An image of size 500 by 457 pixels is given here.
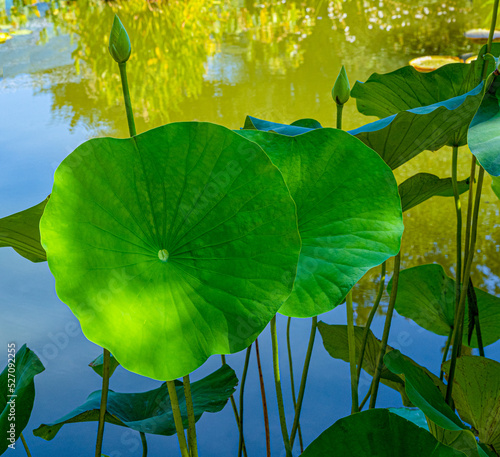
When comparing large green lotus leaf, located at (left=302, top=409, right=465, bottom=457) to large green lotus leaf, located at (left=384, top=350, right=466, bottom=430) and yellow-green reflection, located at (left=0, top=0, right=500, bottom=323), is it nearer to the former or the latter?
large green lotus leaf, located at (left=384, top=350, right=466, bottom=430)

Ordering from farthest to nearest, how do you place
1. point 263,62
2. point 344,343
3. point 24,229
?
point 263,62
point 344,343
point 24,229

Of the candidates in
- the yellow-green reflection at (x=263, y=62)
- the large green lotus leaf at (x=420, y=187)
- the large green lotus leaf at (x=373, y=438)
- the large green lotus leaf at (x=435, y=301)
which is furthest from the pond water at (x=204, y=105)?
the large green lotus leaf at (x=373, y=438)

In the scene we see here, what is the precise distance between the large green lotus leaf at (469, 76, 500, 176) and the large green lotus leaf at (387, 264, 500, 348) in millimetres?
400

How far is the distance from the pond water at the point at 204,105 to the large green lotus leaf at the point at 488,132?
723 millimetres

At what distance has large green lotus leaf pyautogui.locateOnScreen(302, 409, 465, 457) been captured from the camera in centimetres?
47

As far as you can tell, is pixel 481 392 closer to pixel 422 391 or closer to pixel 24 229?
pixel 422 391

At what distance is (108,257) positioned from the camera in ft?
1.63

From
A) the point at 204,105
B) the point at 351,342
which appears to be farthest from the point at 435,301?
the point at 204,105

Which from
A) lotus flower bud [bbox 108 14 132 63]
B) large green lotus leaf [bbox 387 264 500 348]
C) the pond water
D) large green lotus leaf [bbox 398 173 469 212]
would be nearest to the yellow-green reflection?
the pond water

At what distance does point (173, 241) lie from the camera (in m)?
0.52

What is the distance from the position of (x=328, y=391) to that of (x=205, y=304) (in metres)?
0.74

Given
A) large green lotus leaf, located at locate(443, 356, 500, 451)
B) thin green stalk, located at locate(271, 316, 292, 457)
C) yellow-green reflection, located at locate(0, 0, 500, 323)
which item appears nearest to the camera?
thin green stalk, located at locate(271, 316, 292, 457)

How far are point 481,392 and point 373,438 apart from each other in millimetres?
315

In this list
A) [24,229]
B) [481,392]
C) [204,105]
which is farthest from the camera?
[204,105]
